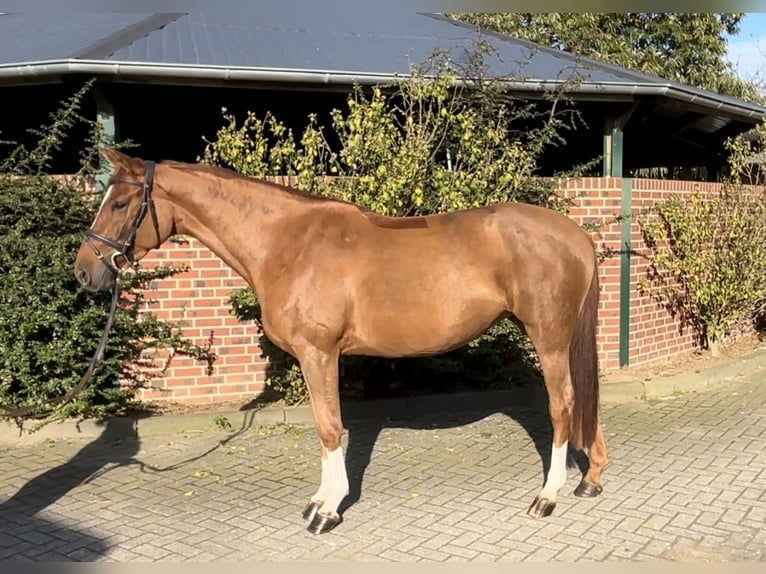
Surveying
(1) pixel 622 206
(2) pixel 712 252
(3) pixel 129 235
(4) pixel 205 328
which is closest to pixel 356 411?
(4) pixel 205 328

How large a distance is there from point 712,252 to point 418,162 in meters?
3.88

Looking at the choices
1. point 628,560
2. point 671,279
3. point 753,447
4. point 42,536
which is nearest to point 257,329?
point 42,536

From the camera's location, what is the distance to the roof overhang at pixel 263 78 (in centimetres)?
534

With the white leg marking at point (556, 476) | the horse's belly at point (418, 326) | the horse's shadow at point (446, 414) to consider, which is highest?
the horse's belly at point (418, 326)

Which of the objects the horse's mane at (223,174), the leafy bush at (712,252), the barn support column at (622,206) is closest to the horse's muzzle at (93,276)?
the horse's mane at (223,174)

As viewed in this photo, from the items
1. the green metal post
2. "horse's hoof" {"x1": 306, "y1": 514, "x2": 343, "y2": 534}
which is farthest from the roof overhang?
"horse's hoof" {"x1": 306, "y1": 514, "x2": 343, "y2": 534}

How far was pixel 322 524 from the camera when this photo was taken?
11.4ft

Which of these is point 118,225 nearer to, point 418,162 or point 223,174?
point 223,174

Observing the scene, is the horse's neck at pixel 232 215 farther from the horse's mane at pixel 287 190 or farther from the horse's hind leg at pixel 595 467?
the horse's hind leg at pixel 595 467

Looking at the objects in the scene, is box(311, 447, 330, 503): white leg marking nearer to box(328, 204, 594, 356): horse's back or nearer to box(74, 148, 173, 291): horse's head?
box(328, 204, 594, 356): horse's back

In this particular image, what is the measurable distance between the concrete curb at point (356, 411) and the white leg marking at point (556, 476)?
6.79 feet

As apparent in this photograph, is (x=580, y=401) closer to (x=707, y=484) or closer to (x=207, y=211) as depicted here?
(x=707, y=484)

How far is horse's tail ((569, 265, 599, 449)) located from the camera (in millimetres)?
3863

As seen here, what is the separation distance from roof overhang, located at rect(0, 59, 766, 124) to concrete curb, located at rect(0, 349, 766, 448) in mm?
2815
